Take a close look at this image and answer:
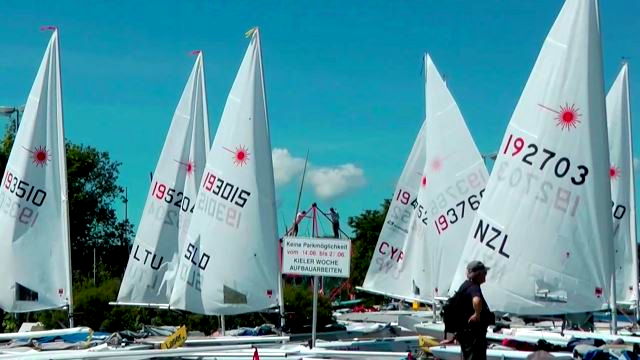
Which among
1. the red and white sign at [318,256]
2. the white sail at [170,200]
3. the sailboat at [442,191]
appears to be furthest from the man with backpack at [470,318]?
the white sail at [170,200]

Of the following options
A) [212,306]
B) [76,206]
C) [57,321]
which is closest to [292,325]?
[212,306]

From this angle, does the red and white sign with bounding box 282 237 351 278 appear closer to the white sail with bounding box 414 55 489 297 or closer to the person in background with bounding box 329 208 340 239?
the person in background with bounding box 329 208 340 239

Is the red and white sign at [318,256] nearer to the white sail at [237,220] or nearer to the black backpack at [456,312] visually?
the black backpack at [456,312]

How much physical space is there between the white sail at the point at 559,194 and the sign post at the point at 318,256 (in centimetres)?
228

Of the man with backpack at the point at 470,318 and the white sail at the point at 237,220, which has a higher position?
the white sail at the point at 237,220

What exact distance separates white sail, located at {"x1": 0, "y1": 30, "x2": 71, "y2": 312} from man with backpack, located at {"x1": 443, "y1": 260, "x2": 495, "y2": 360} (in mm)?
11349

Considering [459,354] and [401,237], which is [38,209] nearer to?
[401,237]

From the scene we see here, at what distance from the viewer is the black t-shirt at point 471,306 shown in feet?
27.2

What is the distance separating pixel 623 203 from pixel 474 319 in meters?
12.4

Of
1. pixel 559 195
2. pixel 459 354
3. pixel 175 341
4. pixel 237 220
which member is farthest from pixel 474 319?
pixel 237 220

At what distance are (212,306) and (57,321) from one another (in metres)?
5.23

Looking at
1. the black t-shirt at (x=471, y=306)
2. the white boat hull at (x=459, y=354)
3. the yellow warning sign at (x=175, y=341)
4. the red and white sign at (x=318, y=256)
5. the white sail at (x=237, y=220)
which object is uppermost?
the white sail at (x=237, y=220)

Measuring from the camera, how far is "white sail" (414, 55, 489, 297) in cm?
2070

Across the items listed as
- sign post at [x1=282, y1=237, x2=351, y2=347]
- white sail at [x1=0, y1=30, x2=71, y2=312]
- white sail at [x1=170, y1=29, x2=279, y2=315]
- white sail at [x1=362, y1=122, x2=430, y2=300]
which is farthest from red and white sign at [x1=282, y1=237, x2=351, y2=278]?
white sail at [x1=362, y1=122, x2=430, y2=300]
